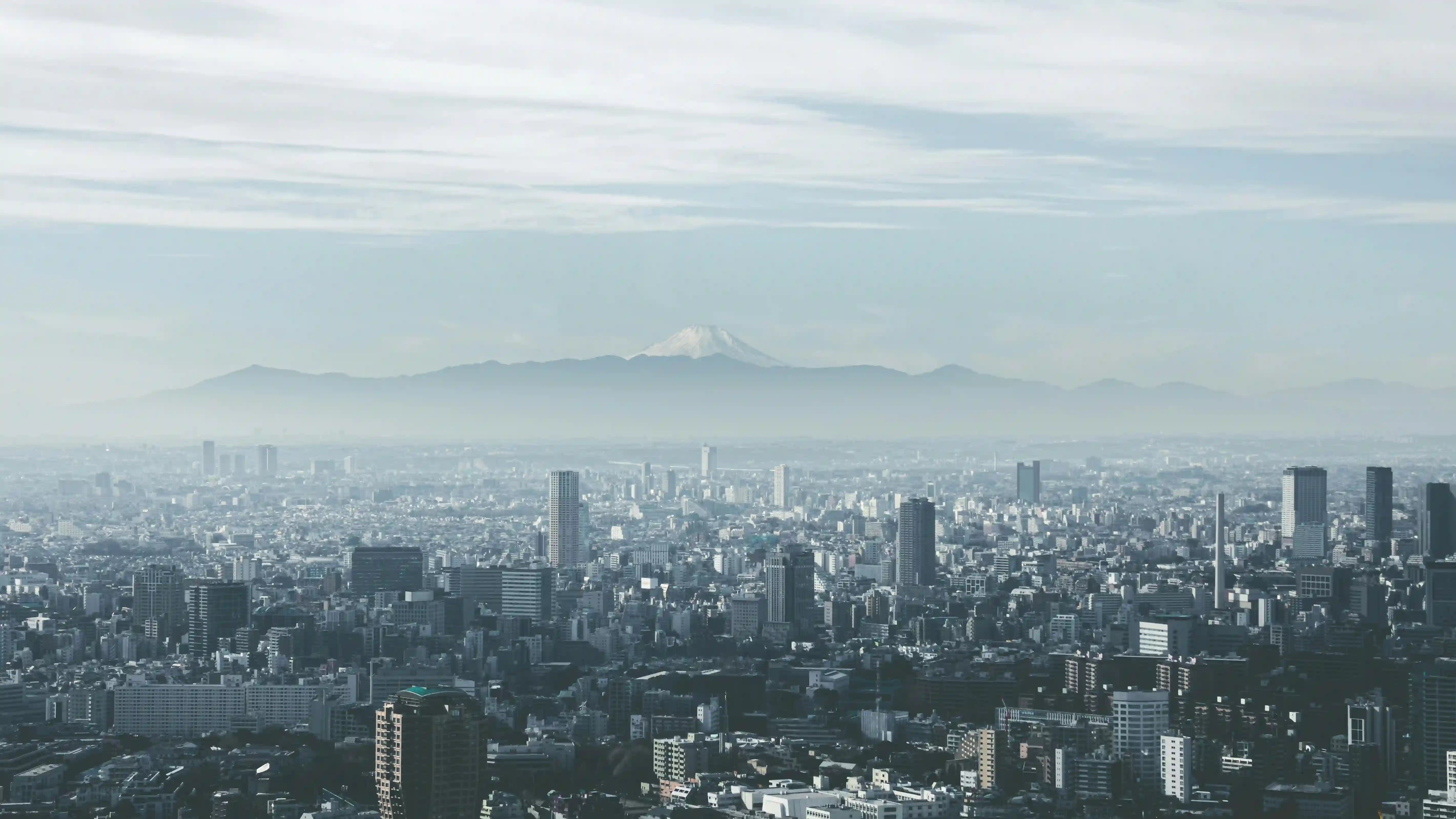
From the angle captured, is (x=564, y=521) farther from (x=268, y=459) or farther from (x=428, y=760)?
(x=428, y=760)

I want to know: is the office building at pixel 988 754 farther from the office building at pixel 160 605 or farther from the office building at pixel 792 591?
the office building at pixel 160 605

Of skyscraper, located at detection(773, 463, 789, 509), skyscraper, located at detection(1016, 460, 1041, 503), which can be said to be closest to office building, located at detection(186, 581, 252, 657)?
skyscraper, located at detection(773, 463, 789, 509)

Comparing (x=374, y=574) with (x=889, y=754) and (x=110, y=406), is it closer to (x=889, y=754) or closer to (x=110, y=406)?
(x=110, y=406)

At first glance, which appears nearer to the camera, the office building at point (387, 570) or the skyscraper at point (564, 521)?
the office building at point (387, 570)

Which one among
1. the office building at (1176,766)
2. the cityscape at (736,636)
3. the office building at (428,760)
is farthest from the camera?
the office building at (1176,766)

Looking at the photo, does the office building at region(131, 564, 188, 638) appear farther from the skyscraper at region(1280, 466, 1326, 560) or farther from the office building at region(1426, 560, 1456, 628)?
the skyscraper at region(1280, 466, 1326, 560)

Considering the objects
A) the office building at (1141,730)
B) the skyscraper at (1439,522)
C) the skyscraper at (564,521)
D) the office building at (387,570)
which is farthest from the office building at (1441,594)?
the skyscraper at (564,521)

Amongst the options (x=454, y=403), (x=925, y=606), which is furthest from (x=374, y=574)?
(x=454, y=403)

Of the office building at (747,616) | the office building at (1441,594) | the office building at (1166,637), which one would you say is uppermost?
the office building at (1441,594)

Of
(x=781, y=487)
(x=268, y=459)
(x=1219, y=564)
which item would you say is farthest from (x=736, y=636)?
(x=268, y=459)
